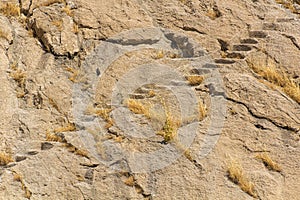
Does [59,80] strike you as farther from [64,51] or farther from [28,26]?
[28,26]

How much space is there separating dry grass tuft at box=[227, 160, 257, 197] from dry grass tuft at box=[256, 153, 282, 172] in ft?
1.52

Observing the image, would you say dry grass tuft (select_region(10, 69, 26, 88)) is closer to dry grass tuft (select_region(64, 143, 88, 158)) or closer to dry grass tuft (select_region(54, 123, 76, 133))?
dry grass tuft (select_region(54, 123, 76, 133))

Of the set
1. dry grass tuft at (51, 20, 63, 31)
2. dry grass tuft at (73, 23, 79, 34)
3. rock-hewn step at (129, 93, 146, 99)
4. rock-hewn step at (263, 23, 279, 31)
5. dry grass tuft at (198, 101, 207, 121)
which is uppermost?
rock-hewn step at (263, 23, 279, 31)

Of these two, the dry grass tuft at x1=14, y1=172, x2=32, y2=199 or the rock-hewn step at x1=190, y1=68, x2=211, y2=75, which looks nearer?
the dry grass tuft at x1=14, y1=172, x2=32, y2=199

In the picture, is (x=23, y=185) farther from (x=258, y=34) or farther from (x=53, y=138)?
(x=258, y=34)

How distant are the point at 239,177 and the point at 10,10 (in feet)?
25.8

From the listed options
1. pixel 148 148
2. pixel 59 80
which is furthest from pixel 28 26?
pixel 148 148

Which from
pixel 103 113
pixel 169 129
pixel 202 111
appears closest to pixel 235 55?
pixel 202 111

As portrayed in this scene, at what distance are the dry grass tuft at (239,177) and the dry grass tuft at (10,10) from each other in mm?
7375

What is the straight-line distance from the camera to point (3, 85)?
8.93 meters

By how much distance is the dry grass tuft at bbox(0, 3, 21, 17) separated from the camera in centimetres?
1091

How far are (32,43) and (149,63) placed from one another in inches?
122

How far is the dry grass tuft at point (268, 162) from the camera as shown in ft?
22.6

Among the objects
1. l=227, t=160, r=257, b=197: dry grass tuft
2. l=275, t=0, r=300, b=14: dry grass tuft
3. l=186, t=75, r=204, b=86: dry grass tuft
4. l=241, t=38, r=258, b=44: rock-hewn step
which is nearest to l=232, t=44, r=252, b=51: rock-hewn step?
l=241, t=38, r=258, b=44: rock-hewn step
